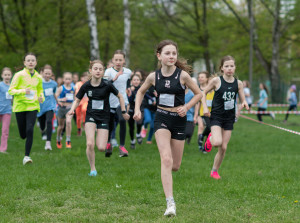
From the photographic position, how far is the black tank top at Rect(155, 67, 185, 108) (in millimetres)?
5586

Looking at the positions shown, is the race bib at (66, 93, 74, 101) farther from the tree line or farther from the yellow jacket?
the tree line

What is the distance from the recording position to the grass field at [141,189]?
5332mm

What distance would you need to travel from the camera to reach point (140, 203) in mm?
5941

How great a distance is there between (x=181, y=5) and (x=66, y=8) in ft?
33.7

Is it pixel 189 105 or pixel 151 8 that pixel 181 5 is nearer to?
pixel 151 8

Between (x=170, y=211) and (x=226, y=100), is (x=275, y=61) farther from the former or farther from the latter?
(x=170, y=211)

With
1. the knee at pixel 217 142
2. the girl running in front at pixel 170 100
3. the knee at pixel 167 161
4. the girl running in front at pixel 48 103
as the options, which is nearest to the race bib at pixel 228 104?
the knee at pixel 217 142

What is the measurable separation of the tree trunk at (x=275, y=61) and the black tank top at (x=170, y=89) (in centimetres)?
3107

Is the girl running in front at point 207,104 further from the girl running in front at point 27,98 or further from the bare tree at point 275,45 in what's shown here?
the bare tree at point 275,45

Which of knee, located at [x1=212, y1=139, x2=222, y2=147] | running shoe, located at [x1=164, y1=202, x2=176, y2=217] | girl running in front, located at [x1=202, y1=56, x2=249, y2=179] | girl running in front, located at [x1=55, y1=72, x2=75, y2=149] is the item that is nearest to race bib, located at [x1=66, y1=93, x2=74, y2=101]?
girl running in front, located at [x1=55, y1=72, x2=75, y2=149]

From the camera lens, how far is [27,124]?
28.8 ft

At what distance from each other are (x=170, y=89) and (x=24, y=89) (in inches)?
163

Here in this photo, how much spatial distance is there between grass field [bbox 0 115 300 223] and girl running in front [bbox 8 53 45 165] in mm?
684

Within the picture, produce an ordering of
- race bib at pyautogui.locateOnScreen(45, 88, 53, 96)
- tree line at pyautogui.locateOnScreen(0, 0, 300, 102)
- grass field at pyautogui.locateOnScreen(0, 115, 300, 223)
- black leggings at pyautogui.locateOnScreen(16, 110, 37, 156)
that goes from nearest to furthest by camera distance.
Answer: grass field at pyautogui.locateOnScreen(0, 115, 300, 223) → black leggings at pyautogui.locateOnScreen(16, 110, 37, 156) → race bib at pyautogui.locateOnScreen(45, 88, 53, 96) → tree line at pyautogui.locateOnScreen(0, 0, 300, 102)
